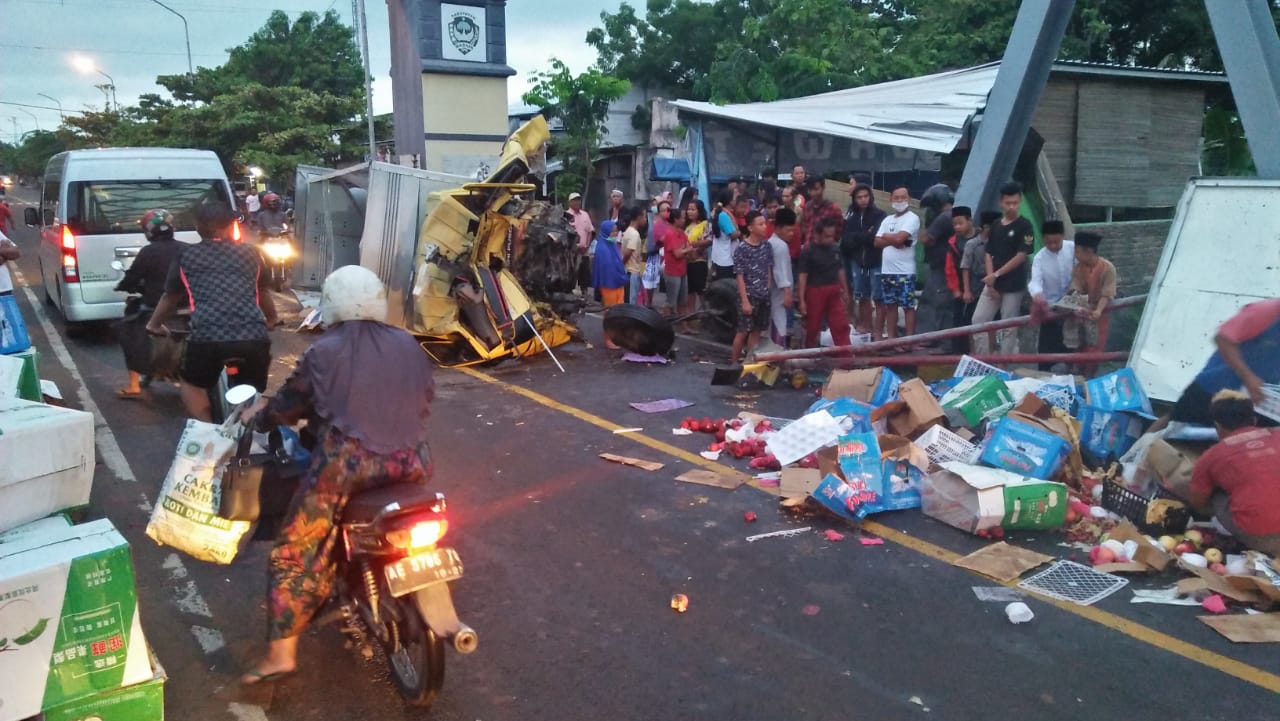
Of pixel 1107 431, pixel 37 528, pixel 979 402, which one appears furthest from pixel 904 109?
pixel 37 528

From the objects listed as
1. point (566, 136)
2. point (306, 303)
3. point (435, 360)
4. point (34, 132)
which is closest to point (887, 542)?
point (435, 360)

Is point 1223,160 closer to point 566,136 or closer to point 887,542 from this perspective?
point 887,542

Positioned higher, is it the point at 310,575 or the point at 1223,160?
the point at 1223,160

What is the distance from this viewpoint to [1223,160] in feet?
53.3

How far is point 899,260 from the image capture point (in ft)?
32.1

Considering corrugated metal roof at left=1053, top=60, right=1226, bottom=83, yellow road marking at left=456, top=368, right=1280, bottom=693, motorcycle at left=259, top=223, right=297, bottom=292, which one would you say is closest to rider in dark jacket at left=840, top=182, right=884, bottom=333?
corrugated metal roof at left=1053, top=60, right=1226, bottom=83

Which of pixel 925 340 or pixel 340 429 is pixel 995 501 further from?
pixel 340 429

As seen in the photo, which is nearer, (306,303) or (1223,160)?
(306,303)

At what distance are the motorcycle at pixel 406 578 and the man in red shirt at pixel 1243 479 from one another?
398cm

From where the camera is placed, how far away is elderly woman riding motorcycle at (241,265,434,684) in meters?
3.40

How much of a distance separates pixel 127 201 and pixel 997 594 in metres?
10.3

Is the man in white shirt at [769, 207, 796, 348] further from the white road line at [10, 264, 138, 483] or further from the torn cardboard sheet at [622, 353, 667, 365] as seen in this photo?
the white road line at [10, 264, 138, 483]

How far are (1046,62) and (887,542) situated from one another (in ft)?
22.7

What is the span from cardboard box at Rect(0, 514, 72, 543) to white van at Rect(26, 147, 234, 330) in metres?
7.91
